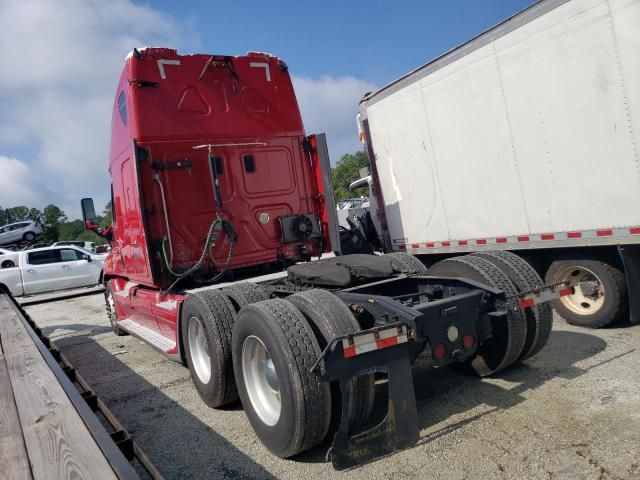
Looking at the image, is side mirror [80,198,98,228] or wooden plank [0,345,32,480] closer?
wooden plank [0,345,32,480]

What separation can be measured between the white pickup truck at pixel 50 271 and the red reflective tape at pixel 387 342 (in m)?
14.6

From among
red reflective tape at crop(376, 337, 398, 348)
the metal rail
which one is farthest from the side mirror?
red reflective tape at crop(376, 337, 398, 348)

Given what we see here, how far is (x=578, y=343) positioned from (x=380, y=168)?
4.13 metres

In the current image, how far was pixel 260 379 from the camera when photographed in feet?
11.6

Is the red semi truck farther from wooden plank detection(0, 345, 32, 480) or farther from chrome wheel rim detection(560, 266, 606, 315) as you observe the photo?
chrome wheel rim detection(560, 266, 606, 315)

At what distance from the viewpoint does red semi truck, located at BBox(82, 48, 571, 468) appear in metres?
2.96

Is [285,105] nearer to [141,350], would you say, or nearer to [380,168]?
[380,168]

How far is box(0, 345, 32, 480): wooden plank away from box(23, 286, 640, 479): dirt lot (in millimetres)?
1058

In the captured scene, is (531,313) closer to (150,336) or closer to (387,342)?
(387,342)

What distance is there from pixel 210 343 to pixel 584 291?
14.2 ft

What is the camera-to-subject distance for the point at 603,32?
475 centimetres

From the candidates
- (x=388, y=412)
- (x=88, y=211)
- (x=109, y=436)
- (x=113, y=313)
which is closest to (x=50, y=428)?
(x=109, y=436)

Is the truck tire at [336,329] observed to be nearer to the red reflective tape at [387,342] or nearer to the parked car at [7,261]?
the red reflective tape at [387,342]

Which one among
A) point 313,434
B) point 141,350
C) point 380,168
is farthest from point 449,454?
point 380,168
